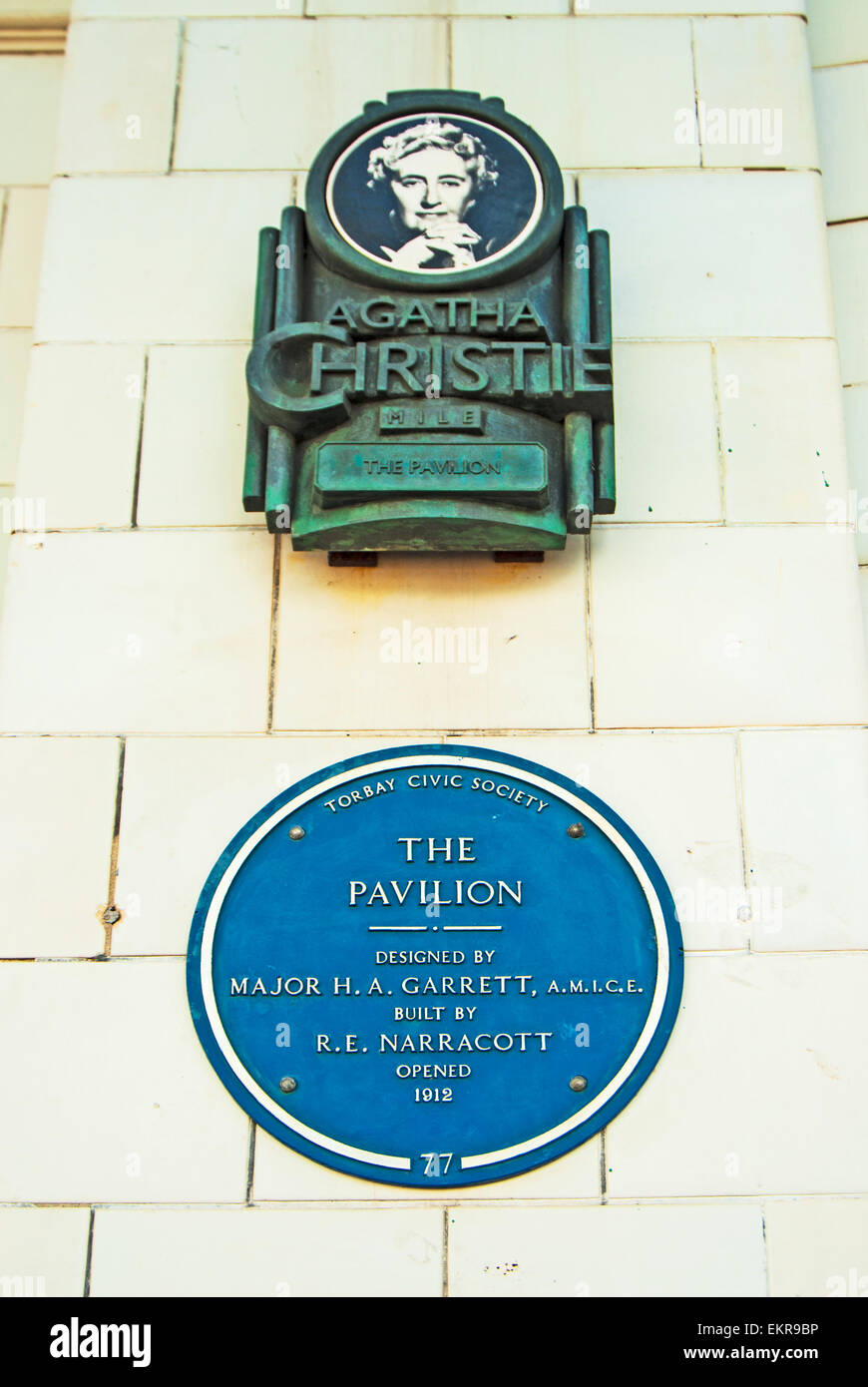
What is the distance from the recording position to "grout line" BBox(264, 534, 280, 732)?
449cm

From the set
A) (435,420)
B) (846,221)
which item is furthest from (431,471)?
(846,221)

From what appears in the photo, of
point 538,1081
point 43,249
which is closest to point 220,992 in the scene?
point 538,1081

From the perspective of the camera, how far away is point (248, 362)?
4.60 m

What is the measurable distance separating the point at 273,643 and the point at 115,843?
861mm

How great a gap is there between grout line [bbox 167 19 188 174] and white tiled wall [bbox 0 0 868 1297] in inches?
0.5

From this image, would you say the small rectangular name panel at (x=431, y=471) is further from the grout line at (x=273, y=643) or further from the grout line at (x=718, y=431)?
the grout line at (x=718, y=431)

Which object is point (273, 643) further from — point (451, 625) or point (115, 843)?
point (115, 843)

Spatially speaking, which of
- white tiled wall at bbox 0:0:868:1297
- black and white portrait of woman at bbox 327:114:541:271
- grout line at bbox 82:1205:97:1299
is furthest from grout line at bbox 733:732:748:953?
grout line at bbox 82:1205:97:1299

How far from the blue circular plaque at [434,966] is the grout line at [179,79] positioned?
8.99 feet

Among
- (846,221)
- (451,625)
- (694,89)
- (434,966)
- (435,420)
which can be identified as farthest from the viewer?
(846,221)

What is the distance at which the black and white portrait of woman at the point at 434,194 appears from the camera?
4.79 metres

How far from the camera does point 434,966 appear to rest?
4148mm

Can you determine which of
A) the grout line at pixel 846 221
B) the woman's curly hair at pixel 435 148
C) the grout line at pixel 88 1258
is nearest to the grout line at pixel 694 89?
the grout line at pixel 846 221
